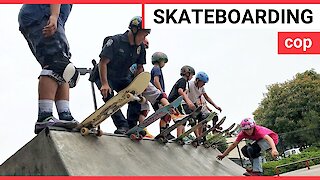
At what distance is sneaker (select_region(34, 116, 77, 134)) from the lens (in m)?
3.54

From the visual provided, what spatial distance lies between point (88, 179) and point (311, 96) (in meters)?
50.5

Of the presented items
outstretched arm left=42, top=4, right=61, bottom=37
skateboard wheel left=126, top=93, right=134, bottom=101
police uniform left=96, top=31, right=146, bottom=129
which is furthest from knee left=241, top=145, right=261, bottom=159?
outstretched arm left=42, top=4, right=61, bottom=37

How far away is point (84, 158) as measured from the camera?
3170mm

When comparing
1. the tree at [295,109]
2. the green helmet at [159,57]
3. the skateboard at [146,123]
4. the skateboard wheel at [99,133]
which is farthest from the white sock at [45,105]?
the tree at [295,109]

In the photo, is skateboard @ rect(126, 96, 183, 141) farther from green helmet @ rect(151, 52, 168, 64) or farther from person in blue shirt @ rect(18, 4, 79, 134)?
green helmet @ rect(151, 52, 168, 64)

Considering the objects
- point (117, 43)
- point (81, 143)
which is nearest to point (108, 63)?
point (117, 43)

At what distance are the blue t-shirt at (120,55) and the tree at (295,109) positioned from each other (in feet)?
144

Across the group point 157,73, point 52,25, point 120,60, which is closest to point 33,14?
point 52,25

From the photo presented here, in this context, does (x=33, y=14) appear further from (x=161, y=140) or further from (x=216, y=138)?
(x=216, y=138)

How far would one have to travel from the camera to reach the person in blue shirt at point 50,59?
12.1ft

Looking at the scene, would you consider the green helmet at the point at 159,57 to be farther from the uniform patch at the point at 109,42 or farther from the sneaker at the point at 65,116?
the sneaker at the point at 65,116

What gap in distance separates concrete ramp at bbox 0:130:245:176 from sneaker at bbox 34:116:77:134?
0.11m

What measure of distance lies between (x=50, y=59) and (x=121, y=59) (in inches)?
55.1

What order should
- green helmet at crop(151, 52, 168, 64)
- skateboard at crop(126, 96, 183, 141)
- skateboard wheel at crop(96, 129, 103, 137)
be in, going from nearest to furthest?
skateboard wheel at crop(96, 129, 103, 137) < skateboard at crop(126, 96, 183, 141) < green helmet at crop(151, 52, 168, 64)
